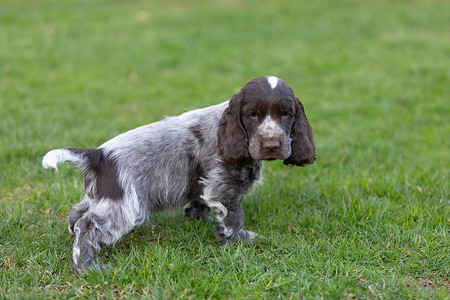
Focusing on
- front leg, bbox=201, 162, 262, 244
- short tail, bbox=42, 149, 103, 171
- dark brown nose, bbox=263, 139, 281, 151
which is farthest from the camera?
front leg, bbox=201, 162, 262, 244

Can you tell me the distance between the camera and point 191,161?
420cm

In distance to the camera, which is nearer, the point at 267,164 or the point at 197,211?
the point at 197,211

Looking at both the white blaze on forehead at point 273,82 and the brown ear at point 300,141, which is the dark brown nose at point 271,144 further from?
the white blaze on forehead at point 273,82

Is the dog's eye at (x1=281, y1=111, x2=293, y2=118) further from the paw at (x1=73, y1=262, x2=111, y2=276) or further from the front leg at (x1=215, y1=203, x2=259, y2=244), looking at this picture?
the paw at (x1=73, y1=262, x2=111, y2=276)

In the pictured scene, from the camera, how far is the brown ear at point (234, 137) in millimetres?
3875

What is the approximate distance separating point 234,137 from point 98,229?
4.15 feet

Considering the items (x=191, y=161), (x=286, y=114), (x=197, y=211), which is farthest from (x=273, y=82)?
(x=197, y=211)

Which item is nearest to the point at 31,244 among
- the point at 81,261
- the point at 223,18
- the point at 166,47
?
the point at 81,261

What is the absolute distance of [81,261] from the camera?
3699mm

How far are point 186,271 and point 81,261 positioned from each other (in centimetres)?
79

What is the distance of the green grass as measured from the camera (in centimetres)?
369

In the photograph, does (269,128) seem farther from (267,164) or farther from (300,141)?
(267,164)

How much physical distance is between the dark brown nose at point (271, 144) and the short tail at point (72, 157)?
1335 mm

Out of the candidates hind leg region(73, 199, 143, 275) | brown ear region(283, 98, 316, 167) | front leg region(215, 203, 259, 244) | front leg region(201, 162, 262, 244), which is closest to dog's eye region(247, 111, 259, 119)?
brown ear region(283, 98, 316, 167)
